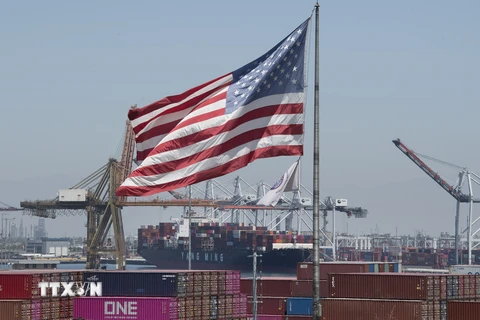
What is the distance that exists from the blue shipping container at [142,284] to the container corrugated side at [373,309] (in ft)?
26.4

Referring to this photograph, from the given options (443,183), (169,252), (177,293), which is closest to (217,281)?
(177,293)

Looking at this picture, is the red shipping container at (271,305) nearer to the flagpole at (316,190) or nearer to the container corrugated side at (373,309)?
the container corrugated side at (373,309)

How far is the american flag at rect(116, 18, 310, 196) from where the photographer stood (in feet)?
81.0

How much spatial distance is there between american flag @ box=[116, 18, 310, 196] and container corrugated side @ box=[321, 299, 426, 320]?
27845mm

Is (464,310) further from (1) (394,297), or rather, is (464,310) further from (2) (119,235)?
(2) (119,235)

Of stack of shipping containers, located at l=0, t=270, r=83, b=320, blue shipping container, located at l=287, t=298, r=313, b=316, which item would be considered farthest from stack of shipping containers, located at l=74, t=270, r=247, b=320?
blue shipping container, located at l=287, t=298, r=313, b=316

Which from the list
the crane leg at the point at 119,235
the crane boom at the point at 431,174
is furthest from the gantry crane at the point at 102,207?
the crane boom at the point at 431,174

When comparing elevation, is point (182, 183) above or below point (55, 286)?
above

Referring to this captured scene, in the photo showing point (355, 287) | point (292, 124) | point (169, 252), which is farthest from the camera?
point (169, 252)

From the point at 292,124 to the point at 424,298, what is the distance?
28799mm

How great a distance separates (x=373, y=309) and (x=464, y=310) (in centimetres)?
448

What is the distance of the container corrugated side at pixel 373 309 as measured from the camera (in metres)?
50.6

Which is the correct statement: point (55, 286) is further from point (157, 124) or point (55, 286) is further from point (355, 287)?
point (157, 124)

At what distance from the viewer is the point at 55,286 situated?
49.1 metres
